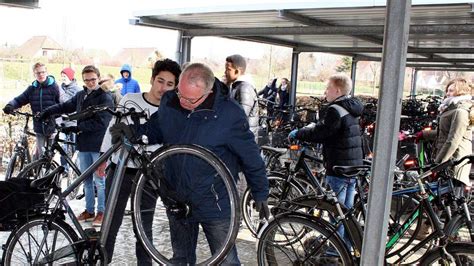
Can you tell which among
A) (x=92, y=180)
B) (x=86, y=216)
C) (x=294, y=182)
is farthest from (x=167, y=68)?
(x=86, y=216)

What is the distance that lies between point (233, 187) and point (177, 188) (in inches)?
13.2

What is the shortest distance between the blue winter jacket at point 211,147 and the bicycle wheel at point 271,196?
1.69m

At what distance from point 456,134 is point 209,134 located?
2.97 metres

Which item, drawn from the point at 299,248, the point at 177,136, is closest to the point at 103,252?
the point at 177,136

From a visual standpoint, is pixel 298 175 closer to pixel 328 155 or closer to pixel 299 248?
pixel 328 155

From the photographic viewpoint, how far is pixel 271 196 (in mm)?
4918

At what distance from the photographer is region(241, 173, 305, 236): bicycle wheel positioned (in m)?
4.73

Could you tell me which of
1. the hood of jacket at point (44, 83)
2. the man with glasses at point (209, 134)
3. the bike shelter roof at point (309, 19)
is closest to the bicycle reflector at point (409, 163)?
the bike shelter roof at point (309, 19)

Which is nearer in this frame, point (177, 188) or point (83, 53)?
point (177, 188)

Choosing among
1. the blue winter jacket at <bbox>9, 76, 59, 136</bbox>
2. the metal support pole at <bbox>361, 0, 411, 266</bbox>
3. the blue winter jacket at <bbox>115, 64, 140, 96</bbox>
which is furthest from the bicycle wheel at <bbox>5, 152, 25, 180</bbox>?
the metal support pole at <bbox>361, 0, 411, 266</bbox>

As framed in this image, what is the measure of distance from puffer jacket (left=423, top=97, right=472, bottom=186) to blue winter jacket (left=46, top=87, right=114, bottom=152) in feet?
10.5

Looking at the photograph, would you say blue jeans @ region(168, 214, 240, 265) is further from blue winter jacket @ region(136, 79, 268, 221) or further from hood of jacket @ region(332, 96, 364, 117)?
hood of jacket @ region(332, 96, 364, 117)

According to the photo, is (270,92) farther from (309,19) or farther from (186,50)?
(309,19)

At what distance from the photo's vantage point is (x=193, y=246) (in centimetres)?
298
